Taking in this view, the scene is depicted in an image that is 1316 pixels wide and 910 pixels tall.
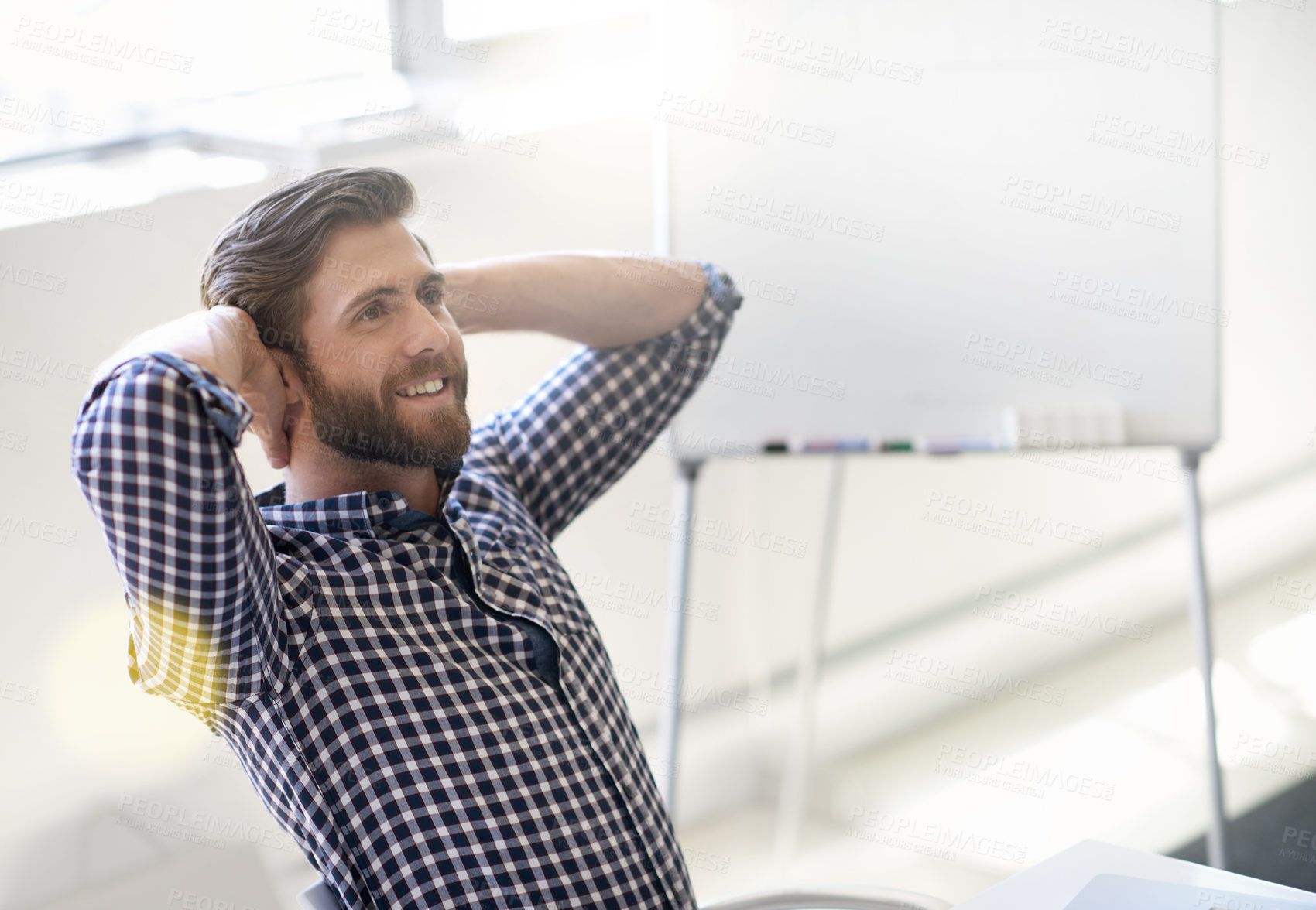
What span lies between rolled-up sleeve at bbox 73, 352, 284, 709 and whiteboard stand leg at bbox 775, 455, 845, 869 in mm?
1157

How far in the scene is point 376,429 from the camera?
1.15 meters

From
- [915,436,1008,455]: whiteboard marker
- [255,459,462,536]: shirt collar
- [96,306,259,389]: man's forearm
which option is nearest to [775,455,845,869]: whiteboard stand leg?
[915,436,1008,455]: whiteboard marker

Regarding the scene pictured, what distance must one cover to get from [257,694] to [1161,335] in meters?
1.43

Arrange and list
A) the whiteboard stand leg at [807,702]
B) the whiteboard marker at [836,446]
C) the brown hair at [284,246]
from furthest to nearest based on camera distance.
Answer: the whiteboard stand leg at [807,702]
the whiteboard marker at [836,446]
the brown hair at [284,246]

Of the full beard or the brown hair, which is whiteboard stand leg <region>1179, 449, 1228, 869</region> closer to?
the full beard

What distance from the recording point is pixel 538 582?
1.26 m

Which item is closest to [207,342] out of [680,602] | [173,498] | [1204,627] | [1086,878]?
[173,498]

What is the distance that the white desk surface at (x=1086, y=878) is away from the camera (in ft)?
2.89

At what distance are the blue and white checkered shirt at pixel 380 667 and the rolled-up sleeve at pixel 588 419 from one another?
0.40 feet

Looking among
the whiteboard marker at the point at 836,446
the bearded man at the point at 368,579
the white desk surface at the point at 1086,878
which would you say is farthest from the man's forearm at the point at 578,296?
the white desk surface at the point at 1086,878

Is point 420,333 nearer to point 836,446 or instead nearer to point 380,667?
point 380,667

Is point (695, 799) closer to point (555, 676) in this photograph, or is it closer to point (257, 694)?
point (555, 676)

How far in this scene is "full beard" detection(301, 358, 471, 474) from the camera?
1149mm

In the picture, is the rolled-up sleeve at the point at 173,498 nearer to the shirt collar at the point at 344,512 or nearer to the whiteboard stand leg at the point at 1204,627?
the shirt collar at the point at 344,512
